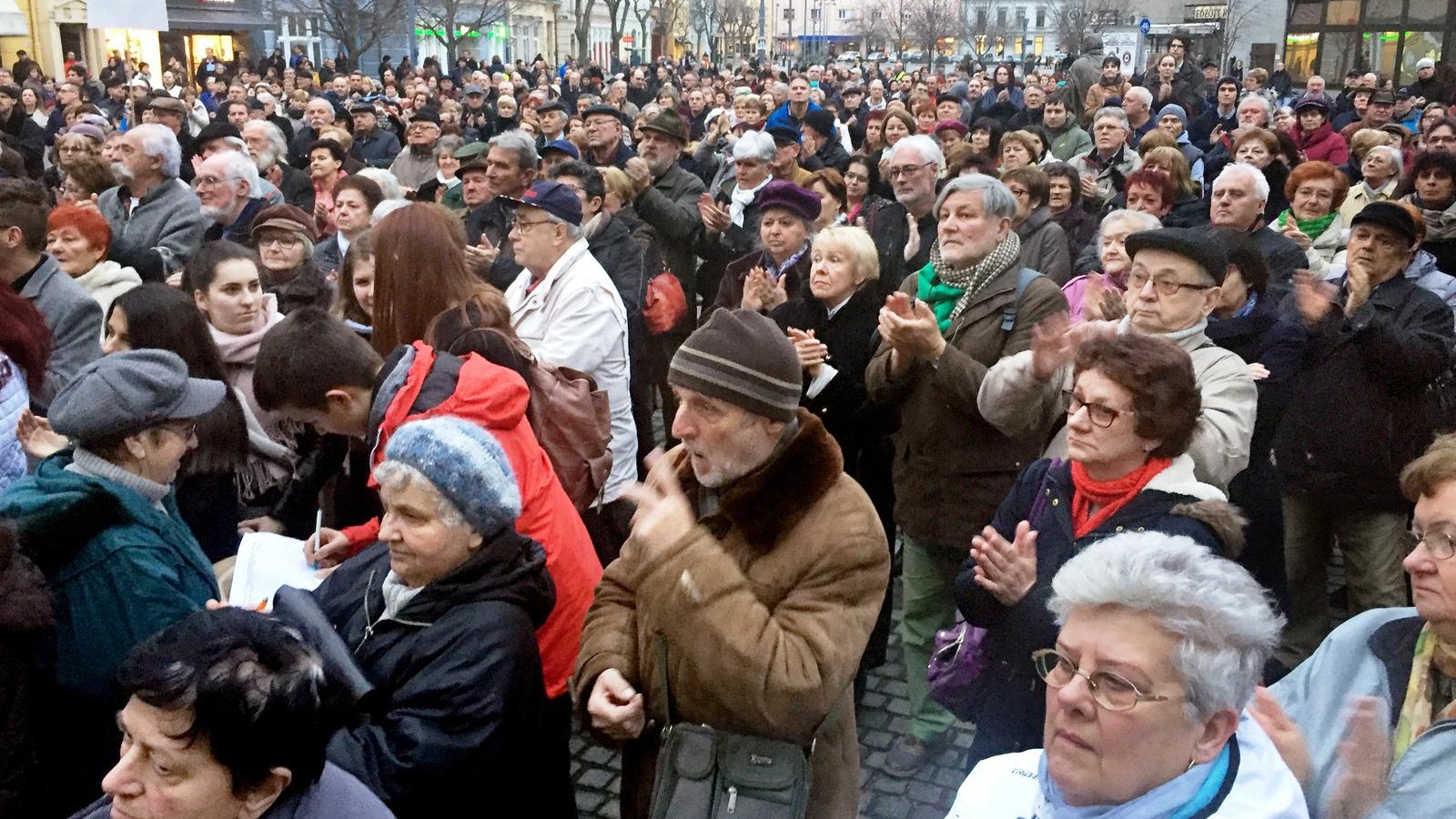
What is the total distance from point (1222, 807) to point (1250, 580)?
0.43m

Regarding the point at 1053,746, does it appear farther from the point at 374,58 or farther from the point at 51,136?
the point at 374,58

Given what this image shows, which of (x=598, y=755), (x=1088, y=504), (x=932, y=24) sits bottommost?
(x=598, y=755)

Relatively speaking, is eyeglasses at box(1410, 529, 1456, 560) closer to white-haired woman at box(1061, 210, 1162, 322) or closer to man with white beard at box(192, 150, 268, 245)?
white-haired woman at box(1061, 210, 1162, 322)

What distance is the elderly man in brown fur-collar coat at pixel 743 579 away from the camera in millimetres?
2582

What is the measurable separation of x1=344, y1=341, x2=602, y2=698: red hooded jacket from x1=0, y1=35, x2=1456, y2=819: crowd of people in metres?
0.02

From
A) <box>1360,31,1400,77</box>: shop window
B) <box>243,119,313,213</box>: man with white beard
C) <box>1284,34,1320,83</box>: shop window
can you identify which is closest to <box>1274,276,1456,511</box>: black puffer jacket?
<box>243,119,313,213</box>: man with white beard

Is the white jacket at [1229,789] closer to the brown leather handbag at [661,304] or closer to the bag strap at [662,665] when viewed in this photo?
the bag strap at [662,665]

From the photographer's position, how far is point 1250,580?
2.15 metres

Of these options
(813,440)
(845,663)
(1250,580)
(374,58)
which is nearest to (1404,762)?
(1250,580)

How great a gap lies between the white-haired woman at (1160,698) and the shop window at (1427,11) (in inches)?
1276

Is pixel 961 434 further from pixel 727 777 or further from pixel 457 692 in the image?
pixel 457 692

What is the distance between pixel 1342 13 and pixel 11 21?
33.6 m

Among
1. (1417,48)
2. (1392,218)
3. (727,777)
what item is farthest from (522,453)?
(1417,48)

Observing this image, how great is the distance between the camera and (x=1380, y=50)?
3019 cm
